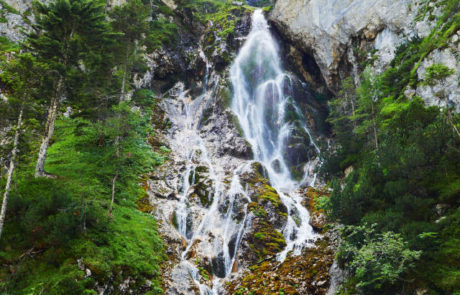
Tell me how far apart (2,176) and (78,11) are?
9.33 m

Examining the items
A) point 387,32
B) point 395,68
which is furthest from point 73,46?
point 387,32

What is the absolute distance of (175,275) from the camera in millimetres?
13070

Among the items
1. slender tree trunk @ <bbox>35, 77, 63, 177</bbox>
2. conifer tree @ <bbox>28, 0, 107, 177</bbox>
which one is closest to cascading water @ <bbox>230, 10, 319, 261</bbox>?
slender tree trunk @ <bbox>35, 77, 63, 177</bbox>

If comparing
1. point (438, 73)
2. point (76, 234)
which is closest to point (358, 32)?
point (438, 73)

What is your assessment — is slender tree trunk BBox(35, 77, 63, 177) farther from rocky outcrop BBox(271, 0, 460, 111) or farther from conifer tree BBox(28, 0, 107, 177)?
rocky outcrop BBox(271, 0, 460, 111)

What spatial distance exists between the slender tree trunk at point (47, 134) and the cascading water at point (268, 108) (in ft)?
47.6

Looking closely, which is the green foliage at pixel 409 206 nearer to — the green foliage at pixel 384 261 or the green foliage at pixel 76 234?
the green foliage at pixel 384 261

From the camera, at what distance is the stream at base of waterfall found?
15781 millimetres

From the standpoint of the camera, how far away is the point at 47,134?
13852mm

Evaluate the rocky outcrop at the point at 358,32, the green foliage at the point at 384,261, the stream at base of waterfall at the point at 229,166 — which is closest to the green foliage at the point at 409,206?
the green foliage at the point at 384,261

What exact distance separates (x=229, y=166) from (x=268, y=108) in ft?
32.3

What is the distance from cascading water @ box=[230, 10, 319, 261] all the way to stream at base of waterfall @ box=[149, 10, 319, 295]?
0.33 ft

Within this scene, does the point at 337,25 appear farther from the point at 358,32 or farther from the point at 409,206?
the point at 409,206

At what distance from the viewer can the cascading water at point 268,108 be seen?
24984 millimetres
